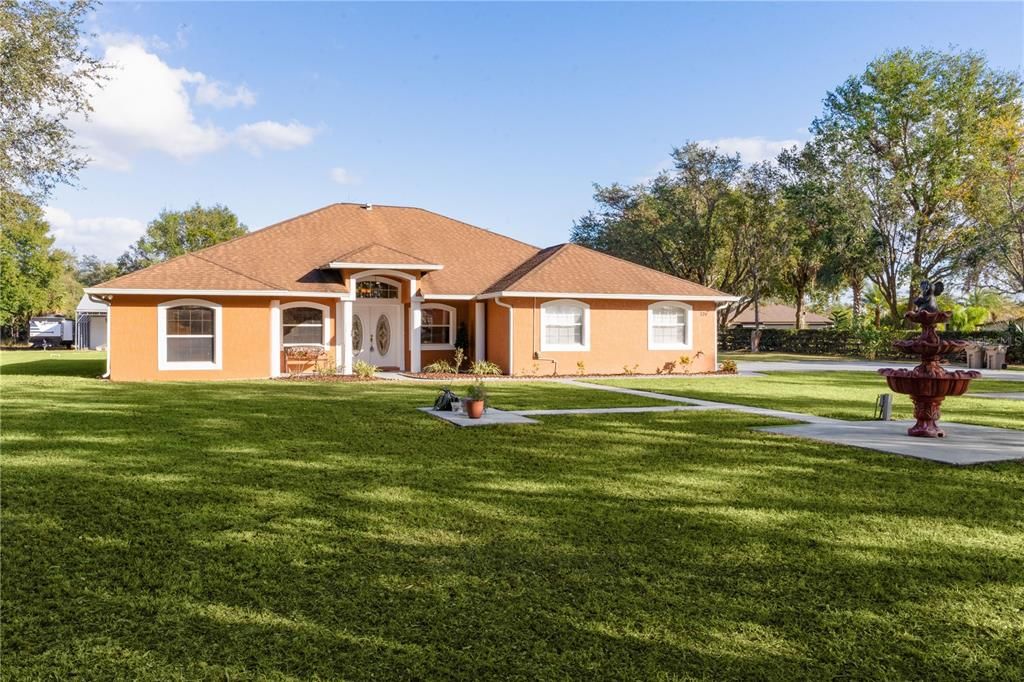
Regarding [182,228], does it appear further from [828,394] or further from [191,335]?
[828,394]

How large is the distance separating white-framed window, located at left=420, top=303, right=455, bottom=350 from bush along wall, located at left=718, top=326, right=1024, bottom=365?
63.0 ft

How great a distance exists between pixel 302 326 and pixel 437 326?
487 cm

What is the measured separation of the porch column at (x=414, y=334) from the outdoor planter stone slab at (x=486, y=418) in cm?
1105

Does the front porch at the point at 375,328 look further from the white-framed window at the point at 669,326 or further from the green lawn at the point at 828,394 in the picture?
the green lawn at the point at 828,394

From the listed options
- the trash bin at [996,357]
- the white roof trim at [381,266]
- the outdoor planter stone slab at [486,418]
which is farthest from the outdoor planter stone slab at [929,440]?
the trash bin at [996,357]

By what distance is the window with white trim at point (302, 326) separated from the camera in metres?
23.3

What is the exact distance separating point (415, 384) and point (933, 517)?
1520cm

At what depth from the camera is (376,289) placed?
25.2 metres

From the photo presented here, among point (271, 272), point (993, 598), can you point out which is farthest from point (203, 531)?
point (271, 272)

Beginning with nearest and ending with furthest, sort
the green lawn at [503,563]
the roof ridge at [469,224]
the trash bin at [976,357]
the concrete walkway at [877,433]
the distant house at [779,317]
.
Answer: the green lawn at [503,563] → the concrete walkway at [877,433] → the roof ridge at [469,224] → the trash bin at [976,357] → the distant house at [779,317]

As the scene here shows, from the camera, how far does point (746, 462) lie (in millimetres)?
8648

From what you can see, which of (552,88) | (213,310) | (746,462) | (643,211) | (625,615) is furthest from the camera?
(643,211)

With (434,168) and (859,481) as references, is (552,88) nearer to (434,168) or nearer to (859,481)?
(434,168)

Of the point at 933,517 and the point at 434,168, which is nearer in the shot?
the point at 933,517
